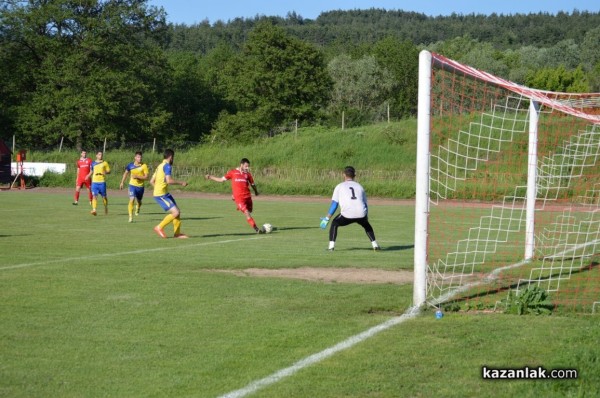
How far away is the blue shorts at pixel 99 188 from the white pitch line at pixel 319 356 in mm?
18522

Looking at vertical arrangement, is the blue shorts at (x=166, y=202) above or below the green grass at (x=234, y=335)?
above

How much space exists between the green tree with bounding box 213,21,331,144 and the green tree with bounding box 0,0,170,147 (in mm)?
10330

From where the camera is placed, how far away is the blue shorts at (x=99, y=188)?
26.3m

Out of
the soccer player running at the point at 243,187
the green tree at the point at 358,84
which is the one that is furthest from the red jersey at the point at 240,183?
the green tree at the point at 358,84

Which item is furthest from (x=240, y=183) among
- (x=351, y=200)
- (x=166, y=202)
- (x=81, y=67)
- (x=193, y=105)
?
(x=193, y=105)

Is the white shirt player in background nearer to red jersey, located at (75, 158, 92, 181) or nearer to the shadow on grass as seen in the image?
the shadow on grass

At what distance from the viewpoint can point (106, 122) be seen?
69.9 metres

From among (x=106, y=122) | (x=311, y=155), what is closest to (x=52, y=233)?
(x=311, y=155)

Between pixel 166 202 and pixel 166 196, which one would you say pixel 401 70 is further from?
pixel 166 202

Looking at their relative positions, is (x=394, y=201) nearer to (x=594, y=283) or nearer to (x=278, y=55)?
(x=594, y=283)

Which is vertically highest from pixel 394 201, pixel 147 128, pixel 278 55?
pixel 278 55

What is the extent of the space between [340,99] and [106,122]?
3079 cm

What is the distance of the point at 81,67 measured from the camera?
68.8 meters

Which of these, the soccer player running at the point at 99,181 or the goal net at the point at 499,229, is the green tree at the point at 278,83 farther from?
the goal net at the point at 499,229
